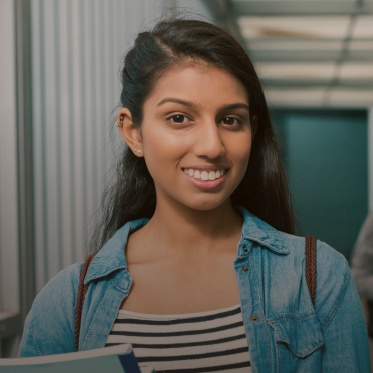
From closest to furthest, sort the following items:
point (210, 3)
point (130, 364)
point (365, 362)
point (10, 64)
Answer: point (130, 364) → point (365, 362) → point (10, 64) → point (210, 3)

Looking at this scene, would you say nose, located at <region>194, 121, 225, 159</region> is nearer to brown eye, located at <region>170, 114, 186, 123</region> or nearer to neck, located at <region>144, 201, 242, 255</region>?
brown eye, located at <region>170, 114, 186, 123</region>

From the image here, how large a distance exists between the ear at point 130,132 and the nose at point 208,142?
0.18 metres

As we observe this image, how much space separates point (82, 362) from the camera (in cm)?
81

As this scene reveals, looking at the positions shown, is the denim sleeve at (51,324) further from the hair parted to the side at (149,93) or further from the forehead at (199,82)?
the forehead at (199,82)

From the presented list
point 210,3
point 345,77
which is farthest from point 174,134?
point 345,77

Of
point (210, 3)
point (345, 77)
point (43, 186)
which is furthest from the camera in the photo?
point (345, 77)

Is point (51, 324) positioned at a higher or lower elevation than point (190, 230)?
lower

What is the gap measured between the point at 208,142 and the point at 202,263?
0.25 meters

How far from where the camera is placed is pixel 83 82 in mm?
2441

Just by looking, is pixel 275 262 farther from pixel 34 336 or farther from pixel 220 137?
pixel 34 336

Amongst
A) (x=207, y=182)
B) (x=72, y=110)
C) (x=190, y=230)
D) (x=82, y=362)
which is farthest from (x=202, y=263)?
(x=72, y=110)

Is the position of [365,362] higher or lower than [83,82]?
lower

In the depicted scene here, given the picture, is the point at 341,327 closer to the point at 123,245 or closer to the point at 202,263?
the point at 202,263

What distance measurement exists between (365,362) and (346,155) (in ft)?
24.9
